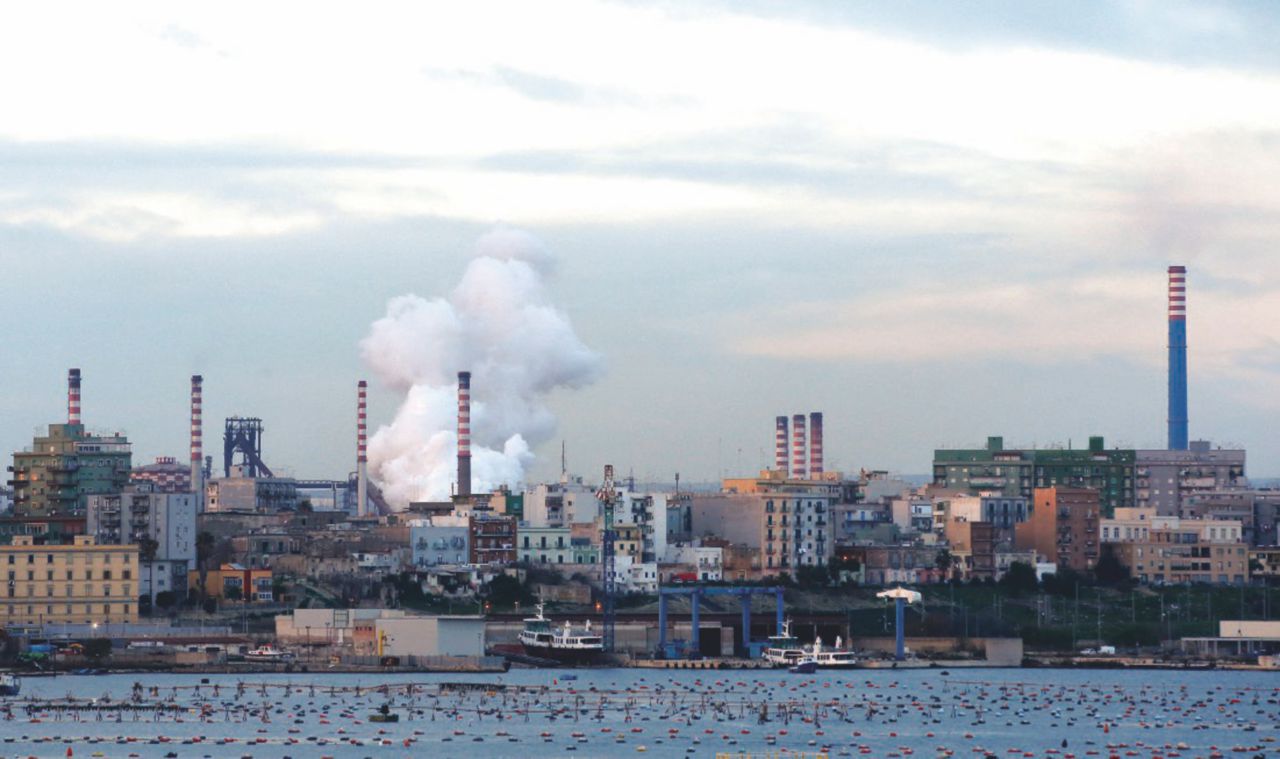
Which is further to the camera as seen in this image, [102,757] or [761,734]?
[761,734]

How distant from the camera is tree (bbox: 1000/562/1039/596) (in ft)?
532

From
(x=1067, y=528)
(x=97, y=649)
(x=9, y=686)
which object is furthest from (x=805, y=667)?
(x=1067, y=528)

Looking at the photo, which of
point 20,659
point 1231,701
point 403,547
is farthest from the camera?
point 403,547

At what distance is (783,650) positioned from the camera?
5236 inches

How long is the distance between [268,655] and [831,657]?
26421 millimetres

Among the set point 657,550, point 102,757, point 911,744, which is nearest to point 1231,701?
point 911,744

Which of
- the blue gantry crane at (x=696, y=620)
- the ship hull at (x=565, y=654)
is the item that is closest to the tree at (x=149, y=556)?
the ship hull at (x=565, y=654)

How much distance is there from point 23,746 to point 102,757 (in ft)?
11.7

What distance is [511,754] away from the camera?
3469 inches

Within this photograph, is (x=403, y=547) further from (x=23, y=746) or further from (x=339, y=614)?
(x=23, y=746)

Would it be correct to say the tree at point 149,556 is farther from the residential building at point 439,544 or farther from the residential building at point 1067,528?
the residential building at point 1067,528

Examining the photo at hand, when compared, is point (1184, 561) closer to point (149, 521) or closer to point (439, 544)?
point (439, 544)

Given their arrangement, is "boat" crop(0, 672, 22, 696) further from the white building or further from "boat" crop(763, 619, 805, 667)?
the white building

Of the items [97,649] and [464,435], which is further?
[464,435]
